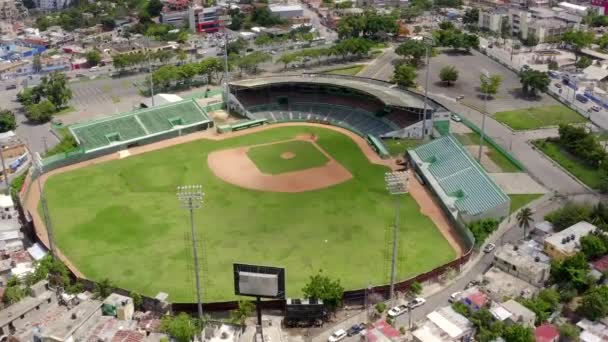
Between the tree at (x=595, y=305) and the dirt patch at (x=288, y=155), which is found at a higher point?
the tree at (x=595, y=305)

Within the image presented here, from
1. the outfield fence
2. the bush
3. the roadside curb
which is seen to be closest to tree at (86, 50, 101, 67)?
the outfield fence

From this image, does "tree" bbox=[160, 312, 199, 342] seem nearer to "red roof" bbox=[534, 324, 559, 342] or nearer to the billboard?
the billboard

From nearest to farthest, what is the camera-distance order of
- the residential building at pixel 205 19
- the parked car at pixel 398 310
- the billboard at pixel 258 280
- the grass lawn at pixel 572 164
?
the billboard at pixel 258 280, the parked car at pixel 398 310, the grass lawn at pixel 572 164, the residential building at pixel 205 19

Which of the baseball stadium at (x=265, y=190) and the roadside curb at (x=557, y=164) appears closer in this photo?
the baseball stadium at (x=265, y=190)

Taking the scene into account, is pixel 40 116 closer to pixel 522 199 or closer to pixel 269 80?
pixel 269 80

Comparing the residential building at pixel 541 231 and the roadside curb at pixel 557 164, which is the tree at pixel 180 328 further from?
the roadside curb at pixel 557 164

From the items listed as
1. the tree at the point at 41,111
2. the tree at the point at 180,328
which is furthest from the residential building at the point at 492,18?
the tree at the point at 180,328
